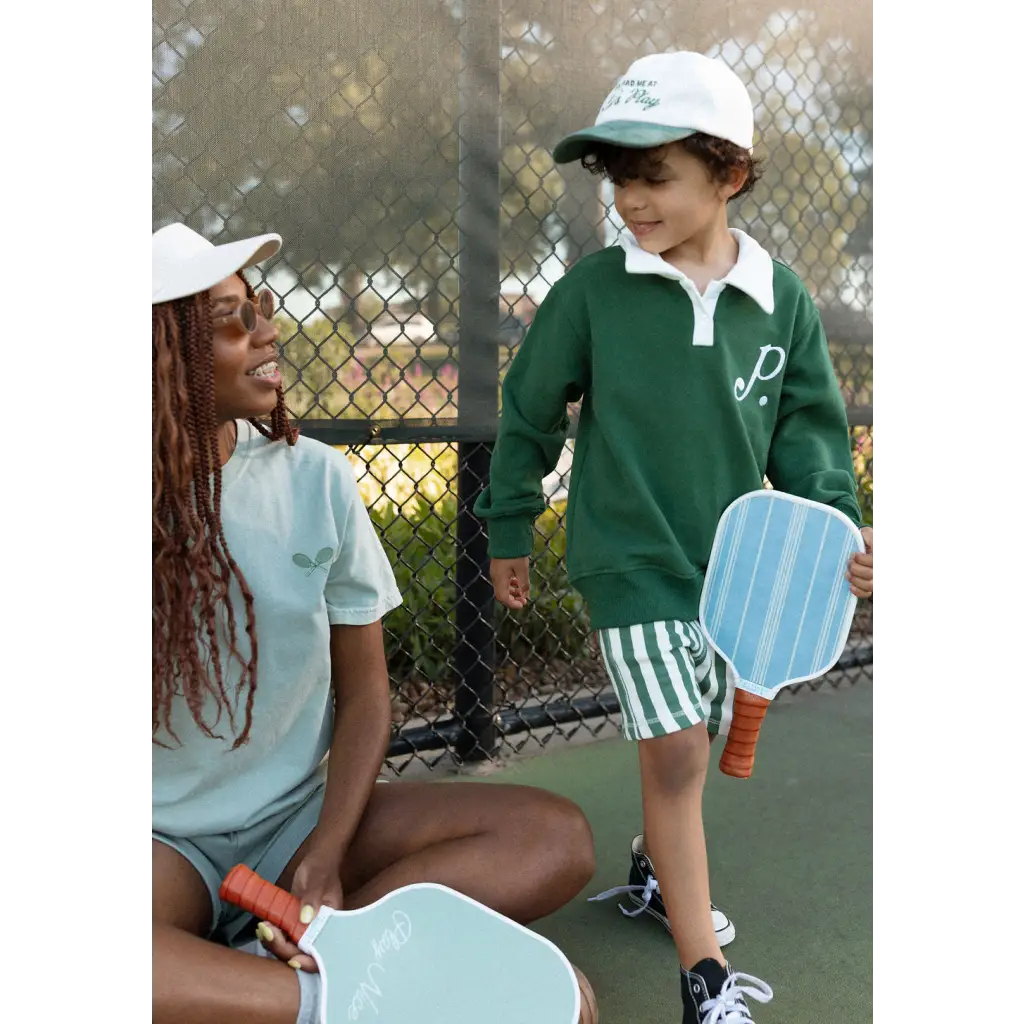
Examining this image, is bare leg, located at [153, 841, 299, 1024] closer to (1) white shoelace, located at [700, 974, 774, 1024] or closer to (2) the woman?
(2) the woman

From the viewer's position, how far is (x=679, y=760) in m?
1.80

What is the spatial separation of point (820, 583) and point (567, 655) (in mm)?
1594

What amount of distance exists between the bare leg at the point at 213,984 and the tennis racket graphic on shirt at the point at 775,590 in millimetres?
764

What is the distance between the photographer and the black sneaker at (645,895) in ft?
6.90

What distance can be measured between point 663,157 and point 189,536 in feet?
2.99

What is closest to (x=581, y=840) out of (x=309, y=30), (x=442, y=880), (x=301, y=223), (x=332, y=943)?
(x=442, y=880)

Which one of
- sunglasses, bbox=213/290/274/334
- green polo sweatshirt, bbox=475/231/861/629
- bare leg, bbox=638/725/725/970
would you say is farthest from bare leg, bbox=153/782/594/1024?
sunglasses, bbox=213/290/274/334

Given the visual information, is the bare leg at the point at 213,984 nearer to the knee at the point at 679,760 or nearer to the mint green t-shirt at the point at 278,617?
the mint green t-shirt at the point at 278,617

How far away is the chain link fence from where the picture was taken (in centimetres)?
234

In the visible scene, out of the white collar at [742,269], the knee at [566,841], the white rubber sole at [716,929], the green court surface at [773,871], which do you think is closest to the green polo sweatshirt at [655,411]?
the white collar at [742,269]

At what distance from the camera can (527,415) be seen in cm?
197

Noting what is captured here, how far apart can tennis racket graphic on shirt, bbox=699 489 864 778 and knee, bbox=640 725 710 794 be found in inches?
2.5
